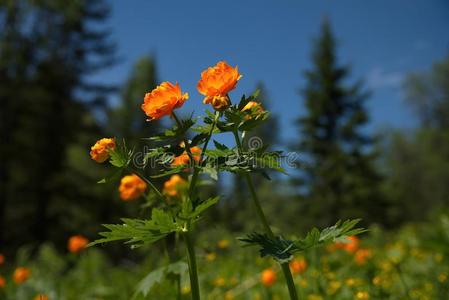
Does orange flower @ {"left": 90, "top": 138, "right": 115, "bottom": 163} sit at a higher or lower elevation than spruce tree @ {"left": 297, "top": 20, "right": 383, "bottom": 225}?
lower

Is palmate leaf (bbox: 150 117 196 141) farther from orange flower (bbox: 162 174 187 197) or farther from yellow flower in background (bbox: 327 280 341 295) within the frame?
yellow flower in background (bbox: 327 280 341 295)

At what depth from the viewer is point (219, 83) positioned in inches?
43.6

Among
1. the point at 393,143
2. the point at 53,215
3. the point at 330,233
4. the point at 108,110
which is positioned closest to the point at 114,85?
the point at 108,110

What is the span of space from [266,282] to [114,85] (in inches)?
560

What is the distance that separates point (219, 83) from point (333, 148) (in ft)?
51.0

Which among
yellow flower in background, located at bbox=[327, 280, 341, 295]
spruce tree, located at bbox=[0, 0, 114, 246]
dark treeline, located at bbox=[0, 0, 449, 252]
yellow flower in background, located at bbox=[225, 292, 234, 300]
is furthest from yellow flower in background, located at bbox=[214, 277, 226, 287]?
spruce tree, located at bbox=[0, 0, 114, 246]

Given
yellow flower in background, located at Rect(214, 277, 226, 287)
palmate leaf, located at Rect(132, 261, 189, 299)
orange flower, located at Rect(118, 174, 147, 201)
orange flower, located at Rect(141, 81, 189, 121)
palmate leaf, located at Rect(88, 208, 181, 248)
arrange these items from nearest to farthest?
1. palmate leaf, located at Rect(88, 208, 181, 248)
2. orange flower, located at Rect(141, 81, 189, 121)
3. palmate leaf, located at Rect(132, 261, 189, 299)
4. orange flower, located at Rect(118, 174, 147, 201)
5. yellow flower in background, located at Rect(214, 277, 226, 287)

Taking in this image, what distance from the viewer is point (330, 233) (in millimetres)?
1050

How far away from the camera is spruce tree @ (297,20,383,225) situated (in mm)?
15219

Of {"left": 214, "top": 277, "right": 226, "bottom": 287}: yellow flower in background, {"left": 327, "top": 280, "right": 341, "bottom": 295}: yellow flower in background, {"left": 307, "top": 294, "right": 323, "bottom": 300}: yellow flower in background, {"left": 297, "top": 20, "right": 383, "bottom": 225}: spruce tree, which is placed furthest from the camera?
{"left": 297, "top": 20, "right": 383, "bottom": 225}: spruce tree

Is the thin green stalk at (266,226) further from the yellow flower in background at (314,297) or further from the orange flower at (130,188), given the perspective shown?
the yellow flower in background at (314,297)

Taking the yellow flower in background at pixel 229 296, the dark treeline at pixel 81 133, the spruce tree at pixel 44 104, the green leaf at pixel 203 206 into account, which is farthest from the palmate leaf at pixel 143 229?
the spruce tree at pixel 44 104

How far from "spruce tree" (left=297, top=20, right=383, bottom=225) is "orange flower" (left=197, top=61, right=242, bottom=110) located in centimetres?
1446

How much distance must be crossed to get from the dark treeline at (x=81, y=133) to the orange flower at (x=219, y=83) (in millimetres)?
10360
